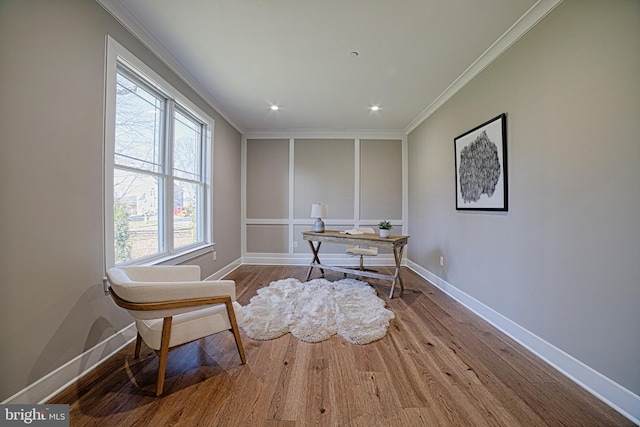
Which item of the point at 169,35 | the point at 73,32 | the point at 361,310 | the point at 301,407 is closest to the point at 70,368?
the point at 301,407

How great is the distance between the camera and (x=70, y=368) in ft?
4.99

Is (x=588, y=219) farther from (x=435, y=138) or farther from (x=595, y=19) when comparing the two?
(x=435, y=138)

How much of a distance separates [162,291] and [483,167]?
2930 mm

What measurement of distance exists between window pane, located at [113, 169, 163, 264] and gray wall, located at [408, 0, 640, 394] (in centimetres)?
330

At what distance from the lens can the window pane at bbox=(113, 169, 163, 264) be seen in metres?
2.03

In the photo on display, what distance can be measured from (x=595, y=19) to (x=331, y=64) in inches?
76.3

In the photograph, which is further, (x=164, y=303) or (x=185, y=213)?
(x=185, y=213)

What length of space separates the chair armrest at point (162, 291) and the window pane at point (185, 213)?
1.55 m

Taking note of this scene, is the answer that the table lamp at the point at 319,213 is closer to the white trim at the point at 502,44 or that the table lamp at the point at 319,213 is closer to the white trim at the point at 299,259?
the white trim at the point at 299,259

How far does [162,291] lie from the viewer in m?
1.40

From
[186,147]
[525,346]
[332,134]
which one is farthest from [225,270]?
[525,346]

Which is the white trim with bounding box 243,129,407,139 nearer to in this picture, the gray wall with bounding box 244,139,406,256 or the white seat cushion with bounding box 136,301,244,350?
the gray wall with bounding box 244,139,406,256

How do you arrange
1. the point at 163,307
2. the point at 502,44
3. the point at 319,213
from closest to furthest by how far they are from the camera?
the point at 163,307, the point at 502,44, the point at 319,213

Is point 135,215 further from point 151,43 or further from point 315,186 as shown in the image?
point 315,186
